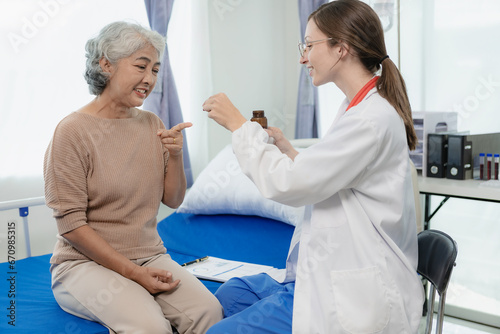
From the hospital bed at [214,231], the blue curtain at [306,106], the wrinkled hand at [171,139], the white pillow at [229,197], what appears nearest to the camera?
the wrinkled hand at [171,139]

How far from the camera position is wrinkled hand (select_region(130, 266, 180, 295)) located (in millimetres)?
1610

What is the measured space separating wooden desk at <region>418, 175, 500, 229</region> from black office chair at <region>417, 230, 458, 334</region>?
79 cm

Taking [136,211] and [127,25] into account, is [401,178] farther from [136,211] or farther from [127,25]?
[127,25]

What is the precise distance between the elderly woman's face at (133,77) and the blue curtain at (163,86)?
118 centimetres

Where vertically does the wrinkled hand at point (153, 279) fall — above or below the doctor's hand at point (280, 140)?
below

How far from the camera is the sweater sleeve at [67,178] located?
1.58 meters

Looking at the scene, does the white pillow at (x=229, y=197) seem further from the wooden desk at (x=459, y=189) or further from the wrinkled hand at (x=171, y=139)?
the wrinkled hand at (x=171, y=139)

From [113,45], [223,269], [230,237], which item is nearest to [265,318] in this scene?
[223,269]

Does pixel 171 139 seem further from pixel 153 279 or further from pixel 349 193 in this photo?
pixel 349 193

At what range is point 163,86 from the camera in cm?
297

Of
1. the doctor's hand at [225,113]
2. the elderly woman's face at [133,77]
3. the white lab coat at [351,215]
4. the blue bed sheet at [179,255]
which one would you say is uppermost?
the elderly woman's face at [133,77]

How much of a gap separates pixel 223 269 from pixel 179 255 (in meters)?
0.35

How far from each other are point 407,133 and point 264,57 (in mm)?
2373

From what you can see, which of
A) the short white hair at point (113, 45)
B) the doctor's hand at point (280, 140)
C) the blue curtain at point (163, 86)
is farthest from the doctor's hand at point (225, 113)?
the blue curtain at point (163, 86)
